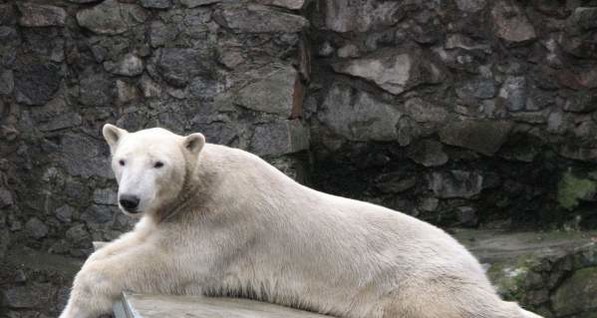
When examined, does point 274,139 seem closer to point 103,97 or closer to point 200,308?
point 103,97

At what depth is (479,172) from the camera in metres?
7.94

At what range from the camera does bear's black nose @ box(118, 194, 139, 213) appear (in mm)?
4355

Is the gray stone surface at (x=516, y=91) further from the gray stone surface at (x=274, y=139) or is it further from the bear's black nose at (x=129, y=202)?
the bear's black nose at (x=129, y=202)

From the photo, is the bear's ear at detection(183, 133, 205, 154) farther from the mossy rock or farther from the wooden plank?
the mossy rock

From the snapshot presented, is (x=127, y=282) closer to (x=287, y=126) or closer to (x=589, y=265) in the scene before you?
(x=287, y=126)

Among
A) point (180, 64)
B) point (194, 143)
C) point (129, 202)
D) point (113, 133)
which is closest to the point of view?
point (129, 202)

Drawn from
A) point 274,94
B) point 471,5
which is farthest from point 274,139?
point 471,5

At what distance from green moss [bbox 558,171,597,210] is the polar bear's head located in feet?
12.7

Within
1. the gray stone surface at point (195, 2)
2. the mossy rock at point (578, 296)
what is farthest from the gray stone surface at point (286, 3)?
the mossy rock at point (578, 296)

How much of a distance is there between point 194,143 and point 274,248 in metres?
0.60

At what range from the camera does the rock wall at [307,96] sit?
7.66m

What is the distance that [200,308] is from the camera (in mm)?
4406

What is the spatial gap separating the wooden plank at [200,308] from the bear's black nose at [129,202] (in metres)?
0.38

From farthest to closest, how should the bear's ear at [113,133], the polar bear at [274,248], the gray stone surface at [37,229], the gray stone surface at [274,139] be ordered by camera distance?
the gray stone surface at [37,229] → the gray stone surface at [274,139] → the bear's ear at [113,133] → the polar bear at [274,248]
